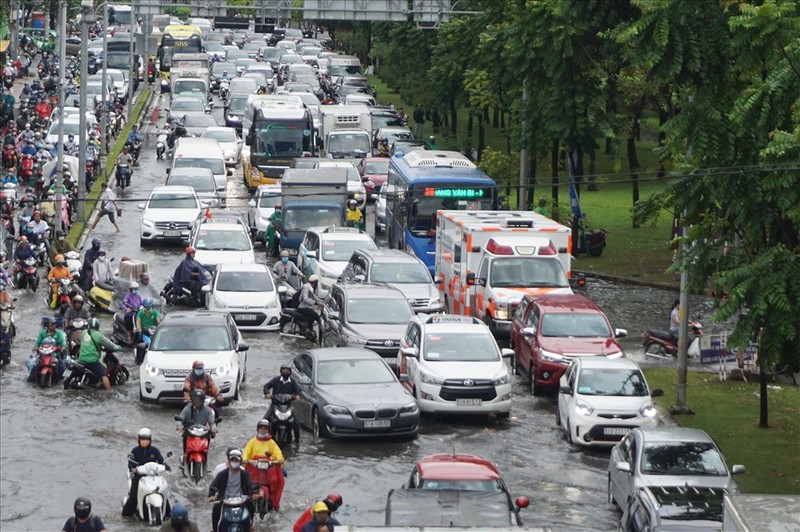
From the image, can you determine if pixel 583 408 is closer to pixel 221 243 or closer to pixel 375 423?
pixel 375 423

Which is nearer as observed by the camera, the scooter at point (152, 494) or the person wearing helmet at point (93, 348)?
the scooter at point (152, 494)

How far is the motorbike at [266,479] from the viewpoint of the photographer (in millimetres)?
21589

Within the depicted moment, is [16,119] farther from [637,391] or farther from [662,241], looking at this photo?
[637,391]

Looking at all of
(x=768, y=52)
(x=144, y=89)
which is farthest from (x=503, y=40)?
(x=144, y=89)

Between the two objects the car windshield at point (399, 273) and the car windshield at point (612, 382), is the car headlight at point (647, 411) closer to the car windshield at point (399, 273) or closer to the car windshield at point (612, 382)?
the car windshield at point (612, 382)

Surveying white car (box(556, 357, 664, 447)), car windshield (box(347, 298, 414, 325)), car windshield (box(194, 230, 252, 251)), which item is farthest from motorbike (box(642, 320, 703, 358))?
car windshield (box(194, 230, 252, 251))

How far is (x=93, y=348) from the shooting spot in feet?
95.6

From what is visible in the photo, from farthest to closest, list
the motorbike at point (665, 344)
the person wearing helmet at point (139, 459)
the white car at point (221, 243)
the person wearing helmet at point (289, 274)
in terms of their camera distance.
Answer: the white car at point (221, 243)
the person wearing helmet at point (289, 274)
the motorbike at point (665, 344)
the person wearing helmet at point (139, 459)

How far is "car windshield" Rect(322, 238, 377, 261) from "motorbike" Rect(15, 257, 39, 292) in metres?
6.79

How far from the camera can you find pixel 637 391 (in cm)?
2652

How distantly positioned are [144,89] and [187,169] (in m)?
43.1

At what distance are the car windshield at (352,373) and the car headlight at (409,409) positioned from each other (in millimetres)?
879

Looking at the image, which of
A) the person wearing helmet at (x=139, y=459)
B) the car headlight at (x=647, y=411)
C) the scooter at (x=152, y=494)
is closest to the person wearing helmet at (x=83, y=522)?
the scooter at (x=152, y=494)

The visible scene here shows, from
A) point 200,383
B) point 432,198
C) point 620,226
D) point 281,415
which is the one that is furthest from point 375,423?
point 620,226
